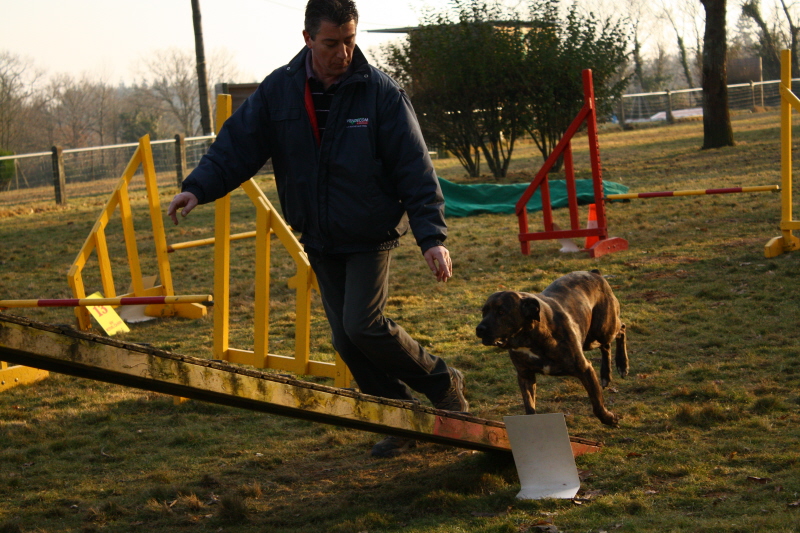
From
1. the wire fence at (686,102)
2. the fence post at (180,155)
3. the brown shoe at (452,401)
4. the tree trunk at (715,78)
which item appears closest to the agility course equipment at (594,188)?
the brown shoe at (452,401)

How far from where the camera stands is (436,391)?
4109 mm

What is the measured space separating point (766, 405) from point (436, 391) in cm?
183

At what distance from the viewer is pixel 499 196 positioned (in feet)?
47.6

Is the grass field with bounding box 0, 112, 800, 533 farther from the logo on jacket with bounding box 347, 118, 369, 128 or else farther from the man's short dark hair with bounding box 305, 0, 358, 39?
the man's short dark hair with bounding box 305, 0, 358, 39

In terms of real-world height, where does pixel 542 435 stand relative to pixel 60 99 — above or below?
below

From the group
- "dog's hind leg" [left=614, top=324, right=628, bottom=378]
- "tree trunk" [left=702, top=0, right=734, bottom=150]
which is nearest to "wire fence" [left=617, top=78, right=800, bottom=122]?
"tree trunk" [left=702, top=0, right=734, bottom=150]

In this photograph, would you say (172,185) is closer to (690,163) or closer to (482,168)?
(482,168)

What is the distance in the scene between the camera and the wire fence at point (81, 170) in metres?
19.9

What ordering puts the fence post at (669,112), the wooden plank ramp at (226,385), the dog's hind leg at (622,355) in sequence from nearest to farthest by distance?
the wooden plank ramp at (226,385), the dog's hind leg at (622,355), the fence post at (669,112)

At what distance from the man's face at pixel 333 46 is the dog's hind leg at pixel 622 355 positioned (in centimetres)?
266

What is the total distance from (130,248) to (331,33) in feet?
15.3

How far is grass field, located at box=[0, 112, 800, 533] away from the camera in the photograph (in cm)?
337

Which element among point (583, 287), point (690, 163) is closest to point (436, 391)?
point (583, 287)

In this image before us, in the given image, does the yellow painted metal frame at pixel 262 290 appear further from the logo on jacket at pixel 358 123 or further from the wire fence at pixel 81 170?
the wire fence at pixel 81 170
